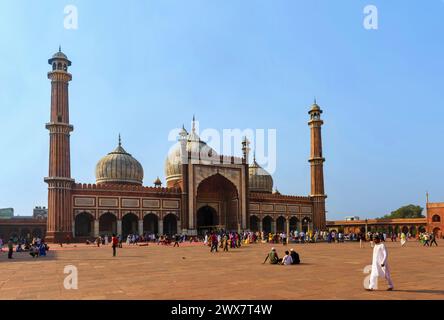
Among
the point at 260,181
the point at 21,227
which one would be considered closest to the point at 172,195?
the point at 21,227

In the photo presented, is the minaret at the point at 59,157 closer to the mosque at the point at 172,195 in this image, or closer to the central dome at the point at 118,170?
the mosque at the point at 172,195

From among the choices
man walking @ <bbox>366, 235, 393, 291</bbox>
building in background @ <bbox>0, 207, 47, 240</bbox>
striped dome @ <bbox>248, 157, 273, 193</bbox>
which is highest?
striped dome @ <bbox>248, 157, 273, 193</bbox>

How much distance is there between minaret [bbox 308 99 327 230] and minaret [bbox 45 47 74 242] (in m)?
26.8

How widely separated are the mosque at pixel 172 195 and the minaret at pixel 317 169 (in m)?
0.11

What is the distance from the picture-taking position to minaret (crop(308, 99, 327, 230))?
51.5 metres

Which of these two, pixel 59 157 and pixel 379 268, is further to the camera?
pixel 59 157

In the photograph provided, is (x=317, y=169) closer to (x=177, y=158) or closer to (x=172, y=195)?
(x=177, y=158)

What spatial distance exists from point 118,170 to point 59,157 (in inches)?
378

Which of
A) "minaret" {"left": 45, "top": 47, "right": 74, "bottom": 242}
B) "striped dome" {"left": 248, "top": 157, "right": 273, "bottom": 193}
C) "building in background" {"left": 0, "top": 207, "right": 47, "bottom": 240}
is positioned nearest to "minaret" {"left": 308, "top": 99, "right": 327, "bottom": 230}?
"striped dome" {"left": 248, "top": 157, "right": 273, "bottom": 193}

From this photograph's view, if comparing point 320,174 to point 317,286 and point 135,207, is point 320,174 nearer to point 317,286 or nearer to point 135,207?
point 135,207

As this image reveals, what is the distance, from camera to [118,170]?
46062mm

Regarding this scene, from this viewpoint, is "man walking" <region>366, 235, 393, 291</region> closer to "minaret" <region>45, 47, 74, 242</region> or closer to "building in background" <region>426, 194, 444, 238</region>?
"minaret" <region>45, 47, 74, 242</region>

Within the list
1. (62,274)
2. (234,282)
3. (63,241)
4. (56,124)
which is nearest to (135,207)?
(63,241)
